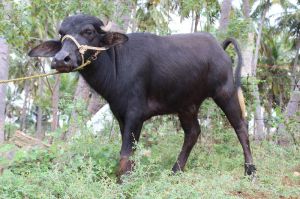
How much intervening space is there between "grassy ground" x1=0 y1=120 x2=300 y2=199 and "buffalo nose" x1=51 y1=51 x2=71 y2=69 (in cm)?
93

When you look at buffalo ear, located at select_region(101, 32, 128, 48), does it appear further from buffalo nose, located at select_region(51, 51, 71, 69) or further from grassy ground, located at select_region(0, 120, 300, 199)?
grassy ground, located at select_region(0, 120, 300, 199)

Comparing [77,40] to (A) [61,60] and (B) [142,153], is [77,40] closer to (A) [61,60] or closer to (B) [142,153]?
(A) [61,60]

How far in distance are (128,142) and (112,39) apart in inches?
43.6

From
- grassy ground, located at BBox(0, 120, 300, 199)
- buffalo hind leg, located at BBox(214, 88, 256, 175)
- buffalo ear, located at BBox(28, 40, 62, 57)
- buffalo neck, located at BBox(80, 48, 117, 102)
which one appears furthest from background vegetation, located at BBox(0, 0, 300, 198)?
buffalo ear, located at BBox(28, 40, 62, 57)

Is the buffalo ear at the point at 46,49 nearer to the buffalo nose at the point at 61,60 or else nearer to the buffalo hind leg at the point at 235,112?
the buffalo nose at the point at 61,60

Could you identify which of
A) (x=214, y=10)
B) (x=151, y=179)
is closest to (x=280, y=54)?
(x=214, y=10)

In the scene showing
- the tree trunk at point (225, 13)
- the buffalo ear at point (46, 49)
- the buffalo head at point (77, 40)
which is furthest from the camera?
the tree trunk at point (225, 13)

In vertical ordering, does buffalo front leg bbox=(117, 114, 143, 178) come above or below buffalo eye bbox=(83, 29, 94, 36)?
below

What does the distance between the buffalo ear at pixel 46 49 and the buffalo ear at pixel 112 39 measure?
489mm

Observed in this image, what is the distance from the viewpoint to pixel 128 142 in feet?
16.8

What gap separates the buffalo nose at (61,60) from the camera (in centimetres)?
458

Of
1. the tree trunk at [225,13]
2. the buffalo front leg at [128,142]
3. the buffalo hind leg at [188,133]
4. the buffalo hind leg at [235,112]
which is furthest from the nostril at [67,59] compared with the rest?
the tree trunk at [225,13]

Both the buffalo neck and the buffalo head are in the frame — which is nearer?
the buffalo head

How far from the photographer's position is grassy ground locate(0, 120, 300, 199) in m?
4.04
